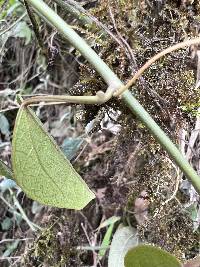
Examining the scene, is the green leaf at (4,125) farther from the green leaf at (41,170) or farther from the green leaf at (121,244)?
the green leaf at (41,170)

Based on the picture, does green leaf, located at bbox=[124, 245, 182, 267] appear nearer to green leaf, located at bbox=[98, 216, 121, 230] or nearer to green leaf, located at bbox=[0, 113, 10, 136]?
green leaf, located at bbox=[98, 216, 121, 230]

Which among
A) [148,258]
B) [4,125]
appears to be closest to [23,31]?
[4,125]

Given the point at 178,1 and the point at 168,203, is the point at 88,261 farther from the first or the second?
the point at 178,1

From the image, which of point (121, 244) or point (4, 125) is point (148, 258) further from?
point (4, 125)

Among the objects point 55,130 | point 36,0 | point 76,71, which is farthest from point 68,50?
point 36,0

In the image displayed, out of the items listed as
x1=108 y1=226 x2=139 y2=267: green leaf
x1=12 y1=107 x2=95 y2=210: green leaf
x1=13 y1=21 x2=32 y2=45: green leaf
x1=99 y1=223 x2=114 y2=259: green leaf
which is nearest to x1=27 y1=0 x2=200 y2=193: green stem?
x1=12 y1=107 x2=95 y2=210: green leaf

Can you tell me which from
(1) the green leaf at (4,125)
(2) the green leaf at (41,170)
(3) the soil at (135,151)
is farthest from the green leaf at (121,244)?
(1) the green leaf at (4,125)
